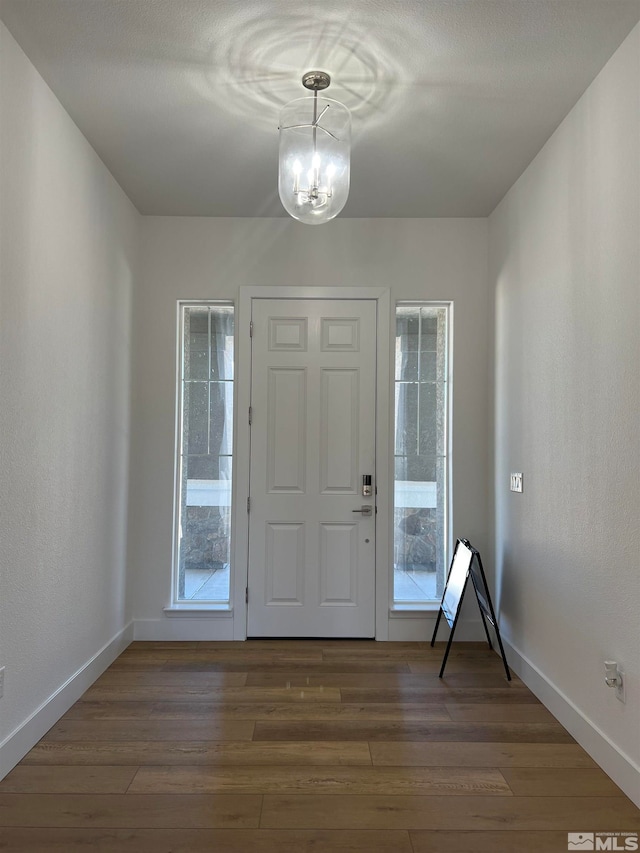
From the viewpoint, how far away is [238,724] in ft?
8.21

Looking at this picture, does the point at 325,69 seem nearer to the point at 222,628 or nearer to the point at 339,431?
the point at 339,431

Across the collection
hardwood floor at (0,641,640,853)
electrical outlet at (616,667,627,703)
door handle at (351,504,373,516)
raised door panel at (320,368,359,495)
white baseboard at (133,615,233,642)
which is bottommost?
hardwood floor at (0,641,640,853)

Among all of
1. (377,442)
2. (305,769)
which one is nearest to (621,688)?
(305,769)

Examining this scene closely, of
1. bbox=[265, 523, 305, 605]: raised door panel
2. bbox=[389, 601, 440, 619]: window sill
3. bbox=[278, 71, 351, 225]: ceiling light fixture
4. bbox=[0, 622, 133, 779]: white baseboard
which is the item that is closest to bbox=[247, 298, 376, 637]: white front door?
bbox=[265, 523, 305, 605]: raised door panel

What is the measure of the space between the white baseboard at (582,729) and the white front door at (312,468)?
39.3 inches

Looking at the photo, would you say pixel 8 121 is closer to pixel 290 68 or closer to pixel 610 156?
pixel 290 68

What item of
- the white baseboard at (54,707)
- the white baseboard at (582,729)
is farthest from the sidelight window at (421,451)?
the white baseboard at (54,707)

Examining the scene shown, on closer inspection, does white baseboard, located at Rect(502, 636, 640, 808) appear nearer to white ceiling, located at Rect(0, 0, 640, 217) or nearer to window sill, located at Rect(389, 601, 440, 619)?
window sill, located at Rect(389, 601, 440, 619)

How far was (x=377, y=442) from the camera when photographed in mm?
3664

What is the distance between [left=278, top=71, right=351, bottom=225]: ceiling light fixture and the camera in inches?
89.5

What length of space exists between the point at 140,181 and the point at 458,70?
73.1 inches

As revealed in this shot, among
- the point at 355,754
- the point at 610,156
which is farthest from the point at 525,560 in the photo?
the point at 610,156

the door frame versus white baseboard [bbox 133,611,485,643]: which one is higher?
the door frame

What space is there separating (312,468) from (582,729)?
2.01m
